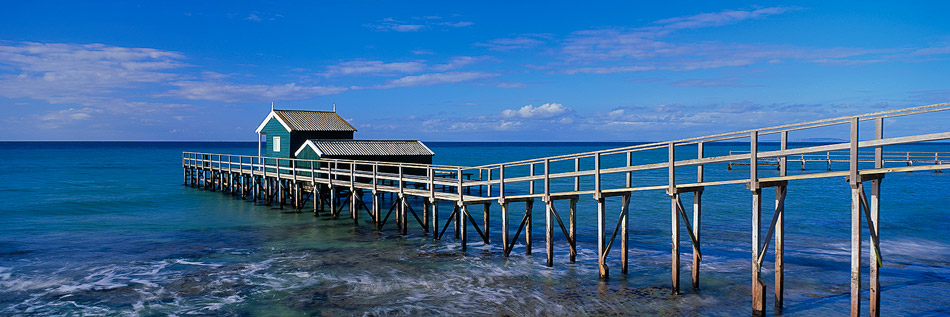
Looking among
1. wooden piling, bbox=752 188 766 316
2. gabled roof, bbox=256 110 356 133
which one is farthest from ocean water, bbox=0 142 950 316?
gabled roof, bbox=256 110 356 133

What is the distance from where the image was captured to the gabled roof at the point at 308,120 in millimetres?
31277

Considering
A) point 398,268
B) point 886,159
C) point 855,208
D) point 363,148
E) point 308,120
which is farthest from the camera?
point 886,159

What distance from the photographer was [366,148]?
2888cm

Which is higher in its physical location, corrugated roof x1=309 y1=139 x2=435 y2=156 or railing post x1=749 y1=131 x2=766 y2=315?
corrugated roof x1=309 y1=139 x2=435 y2=156

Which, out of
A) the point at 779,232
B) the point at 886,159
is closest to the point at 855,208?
the point at 779,232

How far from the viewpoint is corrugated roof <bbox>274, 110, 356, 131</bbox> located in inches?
1236

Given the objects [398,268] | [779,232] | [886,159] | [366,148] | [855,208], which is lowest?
[398,268]

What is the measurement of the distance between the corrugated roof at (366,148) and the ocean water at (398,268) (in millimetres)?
3160

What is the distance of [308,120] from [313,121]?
250 millimetres

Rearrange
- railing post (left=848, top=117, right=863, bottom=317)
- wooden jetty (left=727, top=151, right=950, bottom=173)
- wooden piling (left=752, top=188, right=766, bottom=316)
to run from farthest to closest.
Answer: wooden jetty (left=727, top=151, right=950, bottom=173), wooden piling (left=752, top=188, right=766, bottom=316), railing post (left=848, top=117, right=863, bottom=317)

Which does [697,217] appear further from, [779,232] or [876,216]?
[876,216]

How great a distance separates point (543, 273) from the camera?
15742 millimetres

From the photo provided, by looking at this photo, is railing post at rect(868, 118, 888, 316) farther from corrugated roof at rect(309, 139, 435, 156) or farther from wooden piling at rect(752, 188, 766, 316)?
corrugated roof at rect(309, 139, 435, 156)

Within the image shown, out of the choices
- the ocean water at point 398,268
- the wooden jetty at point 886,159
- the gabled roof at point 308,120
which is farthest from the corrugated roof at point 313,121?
the wooden jetty at point 886,159
